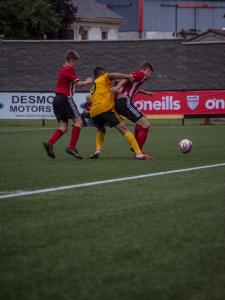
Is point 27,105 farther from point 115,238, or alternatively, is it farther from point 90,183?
point 115,238

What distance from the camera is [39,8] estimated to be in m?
66.6

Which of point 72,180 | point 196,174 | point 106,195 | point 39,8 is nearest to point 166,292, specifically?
point 106,195

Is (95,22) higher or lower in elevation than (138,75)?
higher

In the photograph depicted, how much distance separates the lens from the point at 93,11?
89562mm

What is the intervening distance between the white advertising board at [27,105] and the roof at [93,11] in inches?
2155

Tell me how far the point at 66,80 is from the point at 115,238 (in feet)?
32.1

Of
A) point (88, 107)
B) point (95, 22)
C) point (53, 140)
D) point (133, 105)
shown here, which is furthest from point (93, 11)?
point (53, 140)

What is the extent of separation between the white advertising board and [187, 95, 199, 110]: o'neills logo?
3695mm

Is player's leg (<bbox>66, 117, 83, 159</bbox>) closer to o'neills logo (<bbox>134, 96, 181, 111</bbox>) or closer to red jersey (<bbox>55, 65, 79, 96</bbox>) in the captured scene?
red jersey (<bbox>55, 65, 79, 96</bbox>)

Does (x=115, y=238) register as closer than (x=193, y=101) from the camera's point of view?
Yes

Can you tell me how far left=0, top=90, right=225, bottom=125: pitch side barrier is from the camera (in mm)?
33188

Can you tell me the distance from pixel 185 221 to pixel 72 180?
389cm

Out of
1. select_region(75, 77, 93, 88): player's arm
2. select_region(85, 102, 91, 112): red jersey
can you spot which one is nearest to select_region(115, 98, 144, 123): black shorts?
select_region(75, 77, 93, 88): player's arm

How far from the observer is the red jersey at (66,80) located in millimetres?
16016
